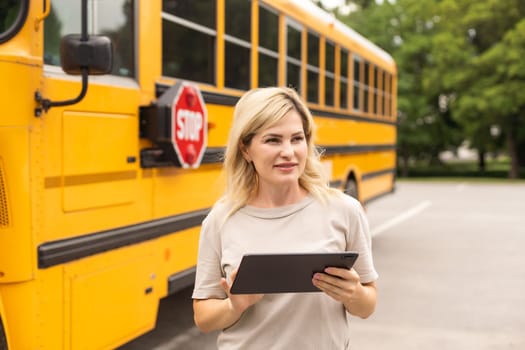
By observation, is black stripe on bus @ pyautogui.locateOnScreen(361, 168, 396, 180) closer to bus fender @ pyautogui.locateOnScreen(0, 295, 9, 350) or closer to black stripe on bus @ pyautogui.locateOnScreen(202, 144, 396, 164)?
black stripe on bus @ pyautogui.locateOnScreen(202, 144, 396, 164)

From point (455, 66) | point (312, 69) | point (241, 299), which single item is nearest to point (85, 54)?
point (241, 299)

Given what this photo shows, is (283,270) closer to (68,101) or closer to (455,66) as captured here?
(68,101)

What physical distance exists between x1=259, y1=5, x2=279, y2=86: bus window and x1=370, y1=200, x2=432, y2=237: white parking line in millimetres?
4968

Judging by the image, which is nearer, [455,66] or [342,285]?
[342,285]

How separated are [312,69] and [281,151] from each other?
5047 millimetres

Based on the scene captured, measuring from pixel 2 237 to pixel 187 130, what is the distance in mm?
1491

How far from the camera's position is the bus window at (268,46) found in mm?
5552

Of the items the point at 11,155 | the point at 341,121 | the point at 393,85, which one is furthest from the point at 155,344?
the point at 393,85

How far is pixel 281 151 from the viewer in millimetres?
2074

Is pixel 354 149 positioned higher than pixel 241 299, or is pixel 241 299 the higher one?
pixel 354 149

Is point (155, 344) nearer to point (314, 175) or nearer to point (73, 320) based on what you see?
point (73, 320)

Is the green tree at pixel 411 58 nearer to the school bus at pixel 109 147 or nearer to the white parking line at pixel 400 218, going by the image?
the white parking line at pixel 400 218

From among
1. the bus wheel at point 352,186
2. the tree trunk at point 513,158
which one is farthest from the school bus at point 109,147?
the tree trunk at point 513,158

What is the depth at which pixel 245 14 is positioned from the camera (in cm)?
518
